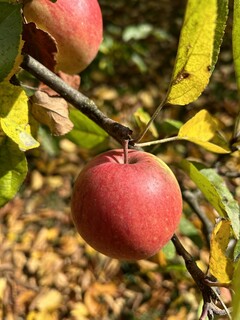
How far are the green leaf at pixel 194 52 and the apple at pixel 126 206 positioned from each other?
11 cm

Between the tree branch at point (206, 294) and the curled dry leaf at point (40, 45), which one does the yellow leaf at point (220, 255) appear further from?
the curled dry leaf at point (40, 45)

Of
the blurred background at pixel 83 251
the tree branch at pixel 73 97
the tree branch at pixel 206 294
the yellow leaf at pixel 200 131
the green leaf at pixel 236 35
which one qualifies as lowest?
the blurred background at pixel 83 251

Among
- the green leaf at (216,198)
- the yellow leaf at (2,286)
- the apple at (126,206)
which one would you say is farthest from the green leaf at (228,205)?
the yellow leaf at (2,286)

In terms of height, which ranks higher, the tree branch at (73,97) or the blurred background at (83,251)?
the tree branch at (73,97)

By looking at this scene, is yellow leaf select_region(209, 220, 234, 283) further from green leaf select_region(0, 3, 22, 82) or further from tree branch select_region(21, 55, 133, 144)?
green leaf select_region(0, 3, 22, 82)

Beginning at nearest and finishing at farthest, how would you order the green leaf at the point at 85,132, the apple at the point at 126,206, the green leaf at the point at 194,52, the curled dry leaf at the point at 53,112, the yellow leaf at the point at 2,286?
1. the green leaf at the point at 194,52
2. the apple at the point at 126,206
3. the curled dry leaf at the point at 53,112
4. the green leaf at the point at 85,132
5. the yellow leaf at the point at 2,286

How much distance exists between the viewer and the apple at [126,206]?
0.70 m

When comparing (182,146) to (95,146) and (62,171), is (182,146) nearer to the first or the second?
(62,171)

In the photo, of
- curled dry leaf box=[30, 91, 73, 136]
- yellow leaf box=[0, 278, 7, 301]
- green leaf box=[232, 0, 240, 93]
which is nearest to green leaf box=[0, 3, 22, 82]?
curled dry leaf box=[30, 91, 73, 136]

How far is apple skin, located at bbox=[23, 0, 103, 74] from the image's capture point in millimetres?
760

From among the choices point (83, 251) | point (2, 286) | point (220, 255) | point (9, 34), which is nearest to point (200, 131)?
point (220, 255)

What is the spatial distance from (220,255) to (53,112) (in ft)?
1.05

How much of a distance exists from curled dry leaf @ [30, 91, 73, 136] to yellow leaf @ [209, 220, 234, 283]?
Answer: 0.88 feet

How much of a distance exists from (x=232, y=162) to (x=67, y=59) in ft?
3.71
